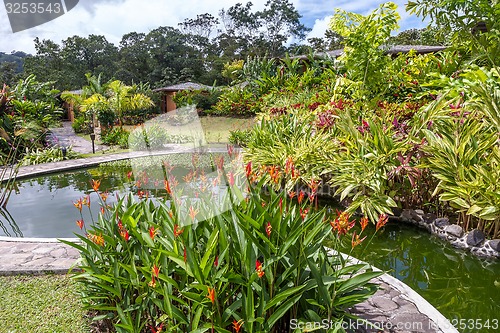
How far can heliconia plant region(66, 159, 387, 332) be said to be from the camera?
2123 millimetres

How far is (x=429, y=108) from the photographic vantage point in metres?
5.39

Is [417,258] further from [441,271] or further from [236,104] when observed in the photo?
[236,104]

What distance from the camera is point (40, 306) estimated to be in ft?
10.0

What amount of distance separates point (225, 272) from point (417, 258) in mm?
3056

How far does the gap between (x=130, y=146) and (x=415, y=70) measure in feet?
29.7

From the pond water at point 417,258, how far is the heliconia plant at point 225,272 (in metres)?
0.70

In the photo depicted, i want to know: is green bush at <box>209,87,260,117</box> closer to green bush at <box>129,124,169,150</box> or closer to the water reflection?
green bush at <box>129,124,169,150</box>

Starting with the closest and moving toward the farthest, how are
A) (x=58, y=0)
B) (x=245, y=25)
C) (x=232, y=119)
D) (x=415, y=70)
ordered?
(x=58, y=0)
(x=415, y=70)
(x=232, y=119)
(x=245, y=25)

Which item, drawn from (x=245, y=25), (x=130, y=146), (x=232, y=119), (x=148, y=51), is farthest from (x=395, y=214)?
(x=245, y=25)

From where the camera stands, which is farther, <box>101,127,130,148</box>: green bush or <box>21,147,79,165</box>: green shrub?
<box>101,127,130,148</box>: green bush

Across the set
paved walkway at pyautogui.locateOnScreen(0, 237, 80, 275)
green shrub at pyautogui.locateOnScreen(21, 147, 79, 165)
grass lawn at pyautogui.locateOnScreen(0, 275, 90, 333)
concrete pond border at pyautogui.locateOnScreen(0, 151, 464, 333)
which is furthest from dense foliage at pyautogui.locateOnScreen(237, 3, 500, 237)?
green shrub at pyautogui.locateOnScreen(21, 147, 79, 165)

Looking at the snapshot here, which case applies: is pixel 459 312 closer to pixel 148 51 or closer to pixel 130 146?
pixel 130 146

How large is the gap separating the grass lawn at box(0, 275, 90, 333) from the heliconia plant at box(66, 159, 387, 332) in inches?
14.1

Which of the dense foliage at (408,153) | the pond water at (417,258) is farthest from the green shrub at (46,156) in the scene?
the dense foliage at (408,153)
